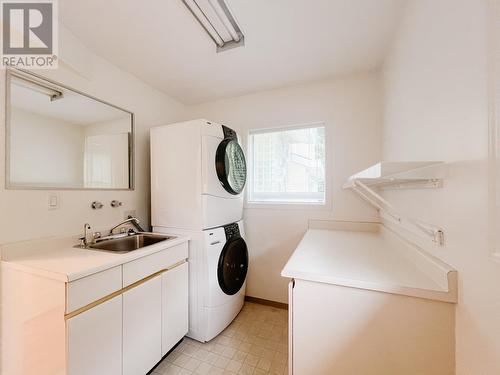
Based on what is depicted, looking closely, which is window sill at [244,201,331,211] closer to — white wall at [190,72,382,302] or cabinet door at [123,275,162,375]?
white wall at [190,72,382,302]

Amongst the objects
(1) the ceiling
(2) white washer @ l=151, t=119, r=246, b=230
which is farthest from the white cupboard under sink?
(1) the ceiling

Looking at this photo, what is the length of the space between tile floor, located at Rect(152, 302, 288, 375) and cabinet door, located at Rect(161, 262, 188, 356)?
0.14 metres

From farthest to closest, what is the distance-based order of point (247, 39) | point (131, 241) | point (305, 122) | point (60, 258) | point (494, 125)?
point (305, 122) < point (131, 241) < point (247, 39) < point (60, 258) < point (494, 125)

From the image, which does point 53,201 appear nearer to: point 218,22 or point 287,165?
point 218,22

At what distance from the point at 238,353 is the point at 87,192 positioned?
194 cm

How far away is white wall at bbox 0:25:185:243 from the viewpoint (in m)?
1.31

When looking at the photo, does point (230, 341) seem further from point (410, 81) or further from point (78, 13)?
point (78, 13)

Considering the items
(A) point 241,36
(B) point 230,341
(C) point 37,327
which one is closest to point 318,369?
(B) point 230,341

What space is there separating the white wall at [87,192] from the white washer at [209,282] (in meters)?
0.53

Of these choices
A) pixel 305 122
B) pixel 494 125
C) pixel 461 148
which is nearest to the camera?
pixel 494 125

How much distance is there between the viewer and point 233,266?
2.15m

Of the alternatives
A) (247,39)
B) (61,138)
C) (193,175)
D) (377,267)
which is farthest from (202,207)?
(247,39)

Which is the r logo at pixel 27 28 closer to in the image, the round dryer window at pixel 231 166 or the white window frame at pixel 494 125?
the round dryer window at pixel 231 166

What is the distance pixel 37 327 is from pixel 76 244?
0.63m
